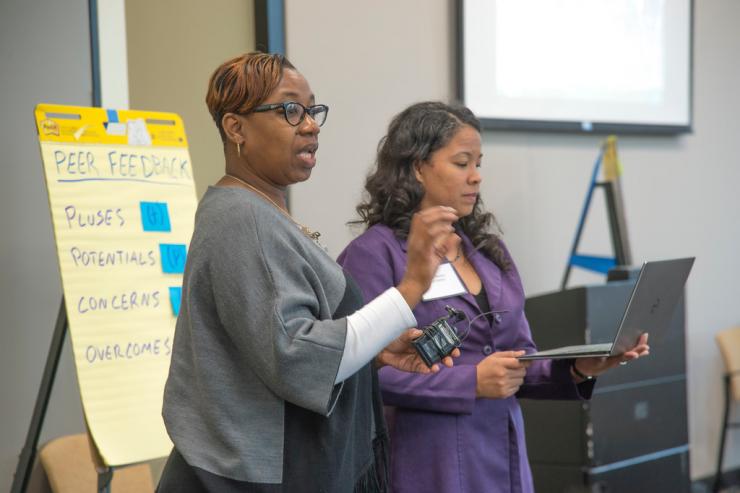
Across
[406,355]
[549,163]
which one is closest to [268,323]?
[406,355]

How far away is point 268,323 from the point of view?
131cm

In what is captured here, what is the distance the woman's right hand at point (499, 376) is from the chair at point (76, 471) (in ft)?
4.17

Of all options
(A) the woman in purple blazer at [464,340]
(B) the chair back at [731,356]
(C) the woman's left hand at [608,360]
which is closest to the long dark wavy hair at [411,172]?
(A) the woman in purple blazer at [464,340]

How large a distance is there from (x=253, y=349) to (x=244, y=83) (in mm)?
421

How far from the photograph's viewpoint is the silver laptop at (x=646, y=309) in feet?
5.86

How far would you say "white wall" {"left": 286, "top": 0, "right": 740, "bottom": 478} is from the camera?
10.9ft

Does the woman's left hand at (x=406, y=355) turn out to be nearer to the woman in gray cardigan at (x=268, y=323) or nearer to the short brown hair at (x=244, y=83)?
the woman in gray cardigan at (x=268, y=323)

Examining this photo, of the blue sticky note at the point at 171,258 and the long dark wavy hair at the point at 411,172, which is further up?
the long dark wavy hair at the point at 411,172

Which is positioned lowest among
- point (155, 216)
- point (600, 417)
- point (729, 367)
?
point (729, 367)

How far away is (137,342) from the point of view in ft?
8.04

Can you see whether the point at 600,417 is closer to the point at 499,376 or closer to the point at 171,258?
the point at 499,376

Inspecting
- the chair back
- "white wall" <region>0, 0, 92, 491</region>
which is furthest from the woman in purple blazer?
the chair back

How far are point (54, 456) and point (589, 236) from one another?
2509mm

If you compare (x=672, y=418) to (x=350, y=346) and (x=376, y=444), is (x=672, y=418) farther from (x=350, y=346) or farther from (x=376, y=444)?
(x=350, y=346)
